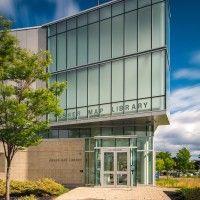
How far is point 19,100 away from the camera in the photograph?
2306 centimetres

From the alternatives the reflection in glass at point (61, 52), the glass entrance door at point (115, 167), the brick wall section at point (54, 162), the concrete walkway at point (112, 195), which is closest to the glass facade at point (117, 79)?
A: the glass entrance door at point (115, 167)

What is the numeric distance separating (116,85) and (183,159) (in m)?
35.2

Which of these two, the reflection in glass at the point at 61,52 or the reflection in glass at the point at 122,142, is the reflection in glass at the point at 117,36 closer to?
the reflection in glass at the point at 61,52

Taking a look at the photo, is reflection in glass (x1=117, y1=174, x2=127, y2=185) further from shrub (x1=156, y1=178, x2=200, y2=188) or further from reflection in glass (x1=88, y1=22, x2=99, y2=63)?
reflection in glass (x1=88, y1=22, x2=99, y2=63)

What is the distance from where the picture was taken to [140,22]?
104 ft

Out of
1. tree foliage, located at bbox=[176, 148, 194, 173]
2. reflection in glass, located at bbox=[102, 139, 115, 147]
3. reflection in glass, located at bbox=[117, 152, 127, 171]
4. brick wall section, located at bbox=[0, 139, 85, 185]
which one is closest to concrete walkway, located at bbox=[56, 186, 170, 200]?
reflection in glass, located at bbox=[117, 152, 127, 171]

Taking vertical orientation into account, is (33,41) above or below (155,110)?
above

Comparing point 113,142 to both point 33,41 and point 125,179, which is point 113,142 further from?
point 33,41

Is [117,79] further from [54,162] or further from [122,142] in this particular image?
[54,162]

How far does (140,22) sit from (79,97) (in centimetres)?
712

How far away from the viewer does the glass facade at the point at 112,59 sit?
101ft

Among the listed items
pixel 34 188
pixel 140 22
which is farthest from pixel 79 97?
pixel 34 188

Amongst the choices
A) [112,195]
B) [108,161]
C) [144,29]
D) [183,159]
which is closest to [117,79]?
[144,29]

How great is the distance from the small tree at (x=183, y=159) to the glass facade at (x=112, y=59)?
107 feet
